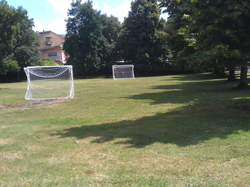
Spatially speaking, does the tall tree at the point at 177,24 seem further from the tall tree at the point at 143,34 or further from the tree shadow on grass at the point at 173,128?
the tall tree at the point at 143,34

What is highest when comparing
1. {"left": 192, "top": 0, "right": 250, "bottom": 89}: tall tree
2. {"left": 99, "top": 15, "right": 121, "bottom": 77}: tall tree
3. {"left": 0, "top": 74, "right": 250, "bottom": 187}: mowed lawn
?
{"left": 99, "top": 15, "right": 121, "bottom": 77}: tall tree

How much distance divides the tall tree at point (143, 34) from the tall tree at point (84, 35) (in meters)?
6.04

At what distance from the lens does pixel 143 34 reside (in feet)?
143

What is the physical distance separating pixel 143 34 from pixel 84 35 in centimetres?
1214

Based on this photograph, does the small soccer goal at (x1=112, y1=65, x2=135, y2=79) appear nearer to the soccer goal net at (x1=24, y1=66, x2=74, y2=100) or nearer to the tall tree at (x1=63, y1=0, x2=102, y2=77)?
the tall tree at (x1=63, y1=0, x2=102, y2=77)

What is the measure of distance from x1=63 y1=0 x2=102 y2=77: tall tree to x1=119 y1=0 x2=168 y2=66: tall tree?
19.8 feet

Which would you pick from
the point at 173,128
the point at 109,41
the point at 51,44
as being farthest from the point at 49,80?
the point at 51,44

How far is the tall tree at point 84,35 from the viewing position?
46.8 m

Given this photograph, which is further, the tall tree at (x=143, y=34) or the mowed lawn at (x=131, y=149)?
the tall tree at (x=143, y=34)

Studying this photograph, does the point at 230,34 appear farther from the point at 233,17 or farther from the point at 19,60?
the point at 19,60

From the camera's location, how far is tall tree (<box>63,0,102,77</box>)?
46.8m

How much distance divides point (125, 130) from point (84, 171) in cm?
285

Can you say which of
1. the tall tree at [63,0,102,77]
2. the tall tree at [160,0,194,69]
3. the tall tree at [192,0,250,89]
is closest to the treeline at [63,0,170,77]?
the tall tree at [63,0,102,77]

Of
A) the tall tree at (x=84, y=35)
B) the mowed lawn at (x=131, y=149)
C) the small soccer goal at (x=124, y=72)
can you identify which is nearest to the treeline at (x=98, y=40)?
the tall tree at (x=84, y=35)
